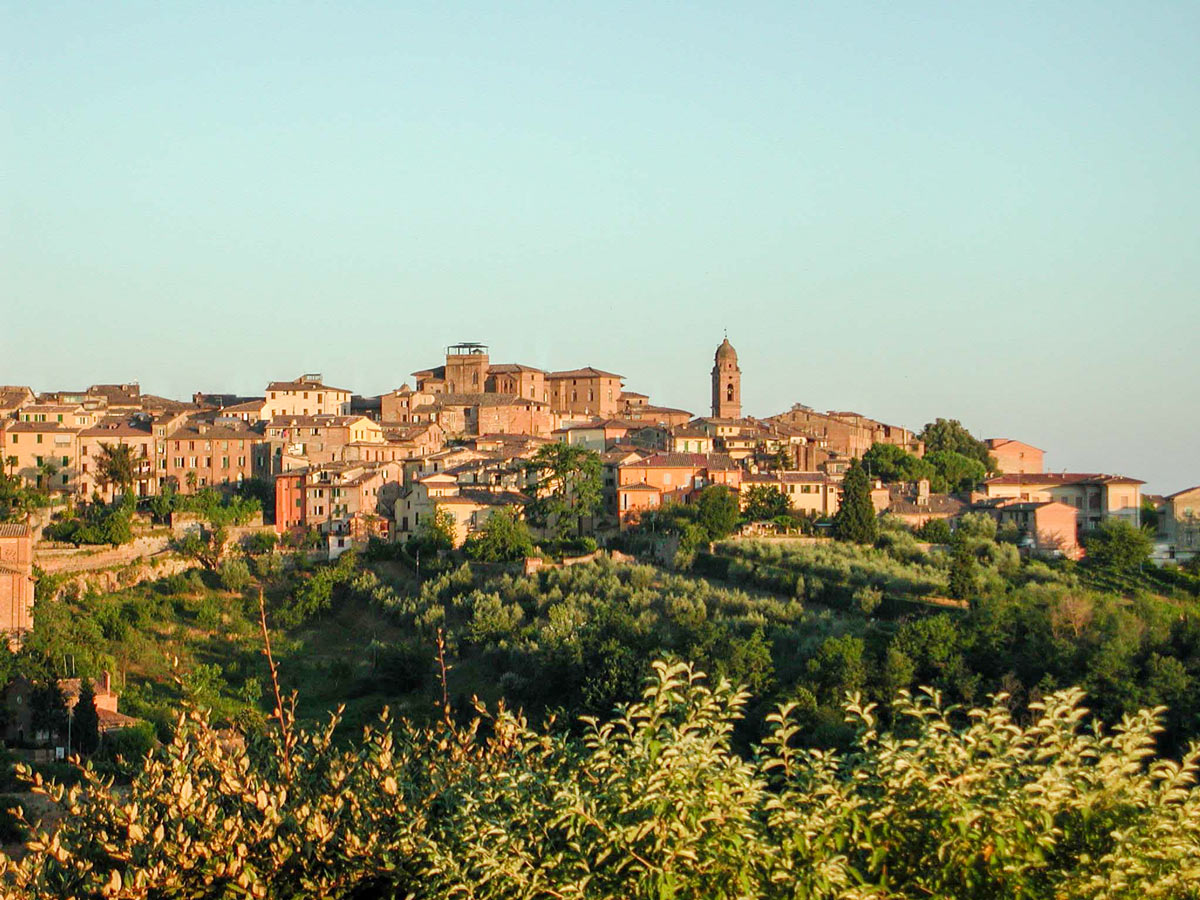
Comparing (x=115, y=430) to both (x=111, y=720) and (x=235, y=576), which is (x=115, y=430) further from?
(x=111, y=720)

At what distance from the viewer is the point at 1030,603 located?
32875 mm

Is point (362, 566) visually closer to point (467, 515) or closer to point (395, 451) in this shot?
point (467, 515)

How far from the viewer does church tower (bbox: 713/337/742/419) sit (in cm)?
6197

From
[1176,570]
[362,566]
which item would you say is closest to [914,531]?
[1176,570]

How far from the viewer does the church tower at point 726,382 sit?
61969 mm

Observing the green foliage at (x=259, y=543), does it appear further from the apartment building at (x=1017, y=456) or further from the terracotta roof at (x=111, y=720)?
the apartment building at (x=1017, y=456)

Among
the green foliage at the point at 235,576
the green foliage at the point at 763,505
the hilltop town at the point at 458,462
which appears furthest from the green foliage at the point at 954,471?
the green foliage at the point at 235,576

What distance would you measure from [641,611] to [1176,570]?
1369 centimetres

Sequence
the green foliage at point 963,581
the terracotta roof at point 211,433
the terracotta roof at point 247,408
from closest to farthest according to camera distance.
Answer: the green foliage at point 963,581 → the terracotta roof at point 211,433 → the terracotta roof at point 247,408

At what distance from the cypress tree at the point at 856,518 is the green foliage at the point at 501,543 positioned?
7829 millimetres

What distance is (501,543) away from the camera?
39.1m

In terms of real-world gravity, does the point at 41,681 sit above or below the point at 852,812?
below

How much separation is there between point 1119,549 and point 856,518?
6.35 m

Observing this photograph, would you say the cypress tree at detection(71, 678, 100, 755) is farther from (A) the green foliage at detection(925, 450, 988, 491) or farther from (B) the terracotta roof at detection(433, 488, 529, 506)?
(A) the green foliage at detection(925, 450, 988, 491)
